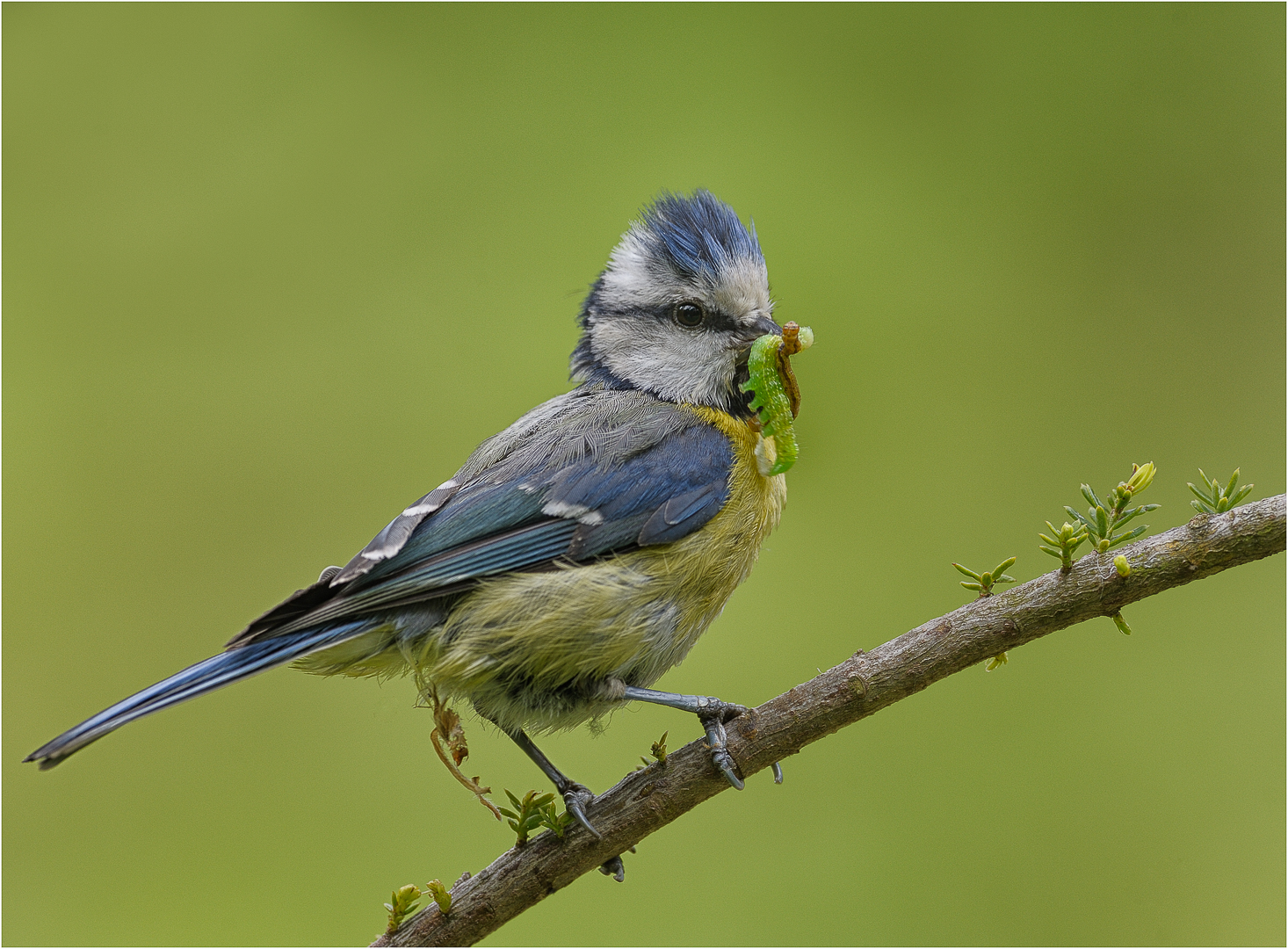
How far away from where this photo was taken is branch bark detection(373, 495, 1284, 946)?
172 centimetres

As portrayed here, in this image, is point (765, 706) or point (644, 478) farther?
point (644, 478)

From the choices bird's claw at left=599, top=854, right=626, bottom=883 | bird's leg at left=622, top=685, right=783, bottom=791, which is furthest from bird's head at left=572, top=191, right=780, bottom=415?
bird's claw at left=599, top=854, right=626, bottom=883

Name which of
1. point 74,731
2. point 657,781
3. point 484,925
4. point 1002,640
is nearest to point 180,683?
point 74,731

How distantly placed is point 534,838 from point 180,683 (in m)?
0.77

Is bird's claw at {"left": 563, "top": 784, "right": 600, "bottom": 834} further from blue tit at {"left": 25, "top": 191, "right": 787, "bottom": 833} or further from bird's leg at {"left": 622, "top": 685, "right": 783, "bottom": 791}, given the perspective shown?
bird's leg at {"left": 622, "top": 685, "right": 783, "bottom": 791}

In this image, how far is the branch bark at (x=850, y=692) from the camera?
1.72 m

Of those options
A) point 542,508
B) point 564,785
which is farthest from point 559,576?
point 564,785

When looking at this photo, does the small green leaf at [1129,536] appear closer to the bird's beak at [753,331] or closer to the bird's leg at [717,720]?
the bird's leg at [717,720]

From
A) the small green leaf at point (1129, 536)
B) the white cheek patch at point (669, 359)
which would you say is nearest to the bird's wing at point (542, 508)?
the white cheek patch at point (669, 359)

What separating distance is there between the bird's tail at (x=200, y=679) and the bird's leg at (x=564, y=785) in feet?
1.60

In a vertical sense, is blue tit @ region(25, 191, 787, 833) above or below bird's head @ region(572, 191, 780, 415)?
below

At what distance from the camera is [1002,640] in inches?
72.7

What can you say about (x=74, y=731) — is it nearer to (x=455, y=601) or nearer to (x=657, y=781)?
(x=455, y=601)

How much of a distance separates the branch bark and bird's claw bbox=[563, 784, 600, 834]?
0.02 m
